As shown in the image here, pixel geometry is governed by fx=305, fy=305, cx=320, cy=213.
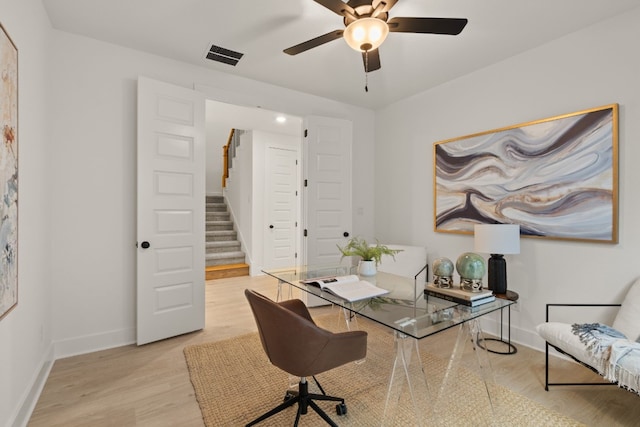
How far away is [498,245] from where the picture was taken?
2.56m

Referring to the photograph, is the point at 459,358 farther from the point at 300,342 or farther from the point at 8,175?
the point at 8,175

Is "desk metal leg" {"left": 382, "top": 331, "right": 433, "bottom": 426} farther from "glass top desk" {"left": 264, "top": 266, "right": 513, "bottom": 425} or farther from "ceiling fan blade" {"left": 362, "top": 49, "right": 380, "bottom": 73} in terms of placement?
"ceiling fan blade" {"left": 362, "top": 49, "right": 380, "bottom": 73}

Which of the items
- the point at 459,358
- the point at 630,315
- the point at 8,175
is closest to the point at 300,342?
the point at 459,358

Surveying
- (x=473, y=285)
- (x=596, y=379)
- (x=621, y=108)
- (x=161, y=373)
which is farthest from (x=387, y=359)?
(x=621, y=108)

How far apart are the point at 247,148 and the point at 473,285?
4977 millimetres

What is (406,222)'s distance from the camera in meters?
3.93

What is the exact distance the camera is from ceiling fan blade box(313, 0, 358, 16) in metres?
1.67

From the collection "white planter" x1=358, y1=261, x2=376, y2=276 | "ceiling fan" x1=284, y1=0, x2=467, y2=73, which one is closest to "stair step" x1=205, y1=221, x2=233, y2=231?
"white planter" x1=358, y1=261, x2=376, y2=276

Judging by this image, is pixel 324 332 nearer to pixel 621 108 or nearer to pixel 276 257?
pixel 621 108

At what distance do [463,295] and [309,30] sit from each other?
2.25 meters

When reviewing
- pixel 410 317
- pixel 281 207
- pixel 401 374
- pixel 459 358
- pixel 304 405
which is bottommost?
pixel 304 405

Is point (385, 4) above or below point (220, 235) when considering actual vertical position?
above

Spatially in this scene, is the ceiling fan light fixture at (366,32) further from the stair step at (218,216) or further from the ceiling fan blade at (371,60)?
the stair step at (218,216)

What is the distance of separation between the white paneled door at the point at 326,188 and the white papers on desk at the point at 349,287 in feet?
5.70
